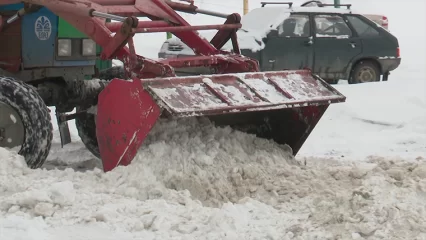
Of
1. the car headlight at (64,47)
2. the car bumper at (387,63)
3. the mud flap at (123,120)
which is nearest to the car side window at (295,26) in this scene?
the car bumper at (387,63)

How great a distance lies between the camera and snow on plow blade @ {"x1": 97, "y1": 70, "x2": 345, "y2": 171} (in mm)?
4707

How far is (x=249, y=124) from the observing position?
6082 millimetres

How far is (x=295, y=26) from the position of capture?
492 inches

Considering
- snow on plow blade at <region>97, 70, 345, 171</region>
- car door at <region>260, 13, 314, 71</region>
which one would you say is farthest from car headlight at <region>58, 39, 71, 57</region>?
car door at <region>260, 13, 314, 71</region>

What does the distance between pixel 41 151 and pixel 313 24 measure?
8.34 meters

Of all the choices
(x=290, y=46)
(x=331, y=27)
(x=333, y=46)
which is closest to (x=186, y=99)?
(x=290, y=46)

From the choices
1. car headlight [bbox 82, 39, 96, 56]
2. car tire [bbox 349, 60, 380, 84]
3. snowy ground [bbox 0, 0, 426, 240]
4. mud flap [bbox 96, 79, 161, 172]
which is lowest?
car tire [bbox 349, 60, 380, 84]

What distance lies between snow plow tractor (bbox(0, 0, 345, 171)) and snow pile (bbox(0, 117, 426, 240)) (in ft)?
0.95

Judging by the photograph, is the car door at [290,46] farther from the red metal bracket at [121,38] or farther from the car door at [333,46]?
the red metal bracket at [121,38]

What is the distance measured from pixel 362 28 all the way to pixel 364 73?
0.86 meters

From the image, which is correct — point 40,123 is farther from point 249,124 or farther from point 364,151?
point 364,151

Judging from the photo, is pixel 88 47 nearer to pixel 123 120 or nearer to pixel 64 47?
pixel 64 47

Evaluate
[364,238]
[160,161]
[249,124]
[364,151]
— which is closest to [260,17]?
[364,151]

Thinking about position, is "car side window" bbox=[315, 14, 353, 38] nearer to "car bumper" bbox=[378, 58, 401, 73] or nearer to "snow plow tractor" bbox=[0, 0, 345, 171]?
"car bumper" bbox=[378, 58, 401, 73]
